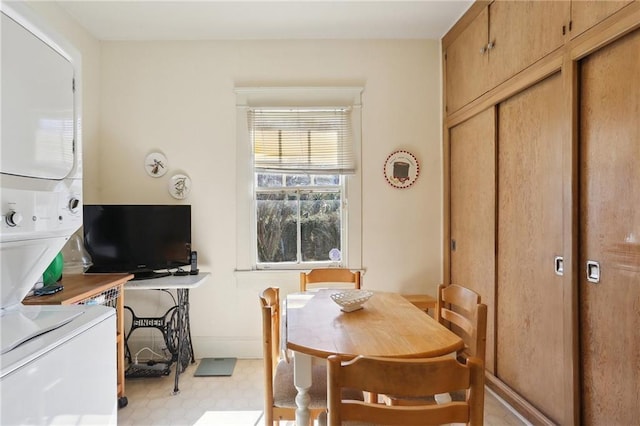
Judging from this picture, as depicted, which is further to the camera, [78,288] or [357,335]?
[78,288]

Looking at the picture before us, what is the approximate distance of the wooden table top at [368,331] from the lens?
130cm

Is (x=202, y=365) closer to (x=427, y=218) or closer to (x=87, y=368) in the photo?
(x=87, y=368)

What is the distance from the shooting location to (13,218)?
1.02 metres

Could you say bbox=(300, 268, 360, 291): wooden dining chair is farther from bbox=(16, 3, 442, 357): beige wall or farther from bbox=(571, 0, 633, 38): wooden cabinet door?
bbox=(571, 0, 633, 38): wooden cabinet door

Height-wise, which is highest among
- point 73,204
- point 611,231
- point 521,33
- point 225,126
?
point 521,33

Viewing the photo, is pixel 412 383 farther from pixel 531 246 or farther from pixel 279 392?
pixel 531 246

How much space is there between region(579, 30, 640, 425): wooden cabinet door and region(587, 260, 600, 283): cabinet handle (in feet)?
0.05

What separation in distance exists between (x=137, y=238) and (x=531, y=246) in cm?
277

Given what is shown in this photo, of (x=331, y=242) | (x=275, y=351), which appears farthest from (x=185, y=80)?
(x=275, y=351)

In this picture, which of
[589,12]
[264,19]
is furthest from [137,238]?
[589,12]

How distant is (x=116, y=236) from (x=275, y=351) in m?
1.63

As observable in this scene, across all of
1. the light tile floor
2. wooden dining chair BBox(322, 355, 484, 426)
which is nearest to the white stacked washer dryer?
wooden dining chair BBox(322, 355, 484, 426)

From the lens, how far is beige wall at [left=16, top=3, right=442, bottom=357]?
2.98 meters

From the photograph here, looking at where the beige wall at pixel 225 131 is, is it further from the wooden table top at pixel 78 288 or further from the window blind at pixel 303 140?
the wooden table top at pixel 78 288
